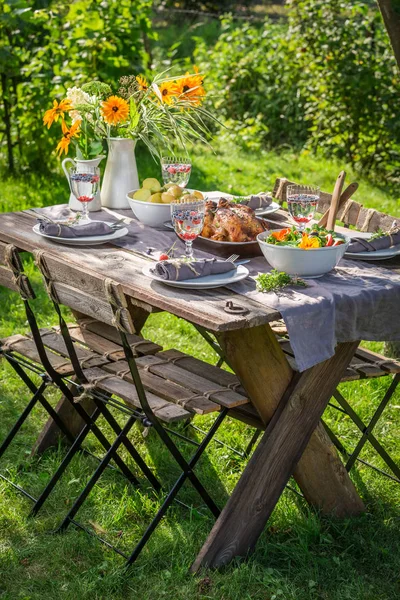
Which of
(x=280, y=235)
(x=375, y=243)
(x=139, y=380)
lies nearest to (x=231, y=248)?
(x=280, y=235)

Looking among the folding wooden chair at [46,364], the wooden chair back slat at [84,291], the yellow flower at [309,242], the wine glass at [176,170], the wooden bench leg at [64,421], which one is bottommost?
the wooden bench leg at [64,421]

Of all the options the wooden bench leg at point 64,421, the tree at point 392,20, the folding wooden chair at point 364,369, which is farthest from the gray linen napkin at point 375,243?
the tree at point 392,20

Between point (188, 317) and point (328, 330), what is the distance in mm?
430

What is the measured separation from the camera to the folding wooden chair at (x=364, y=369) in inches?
127

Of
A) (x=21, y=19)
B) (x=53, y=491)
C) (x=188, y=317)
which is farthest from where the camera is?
(x=21, y=19)

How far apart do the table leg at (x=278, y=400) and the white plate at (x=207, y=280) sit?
0.53ft

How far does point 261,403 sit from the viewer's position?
9.38 ft

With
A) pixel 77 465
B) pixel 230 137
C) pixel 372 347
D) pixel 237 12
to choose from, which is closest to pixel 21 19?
pixel 230 137

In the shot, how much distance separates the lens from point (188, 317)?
8.36 feet

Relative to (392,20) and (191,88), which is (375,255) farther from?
(392,20)

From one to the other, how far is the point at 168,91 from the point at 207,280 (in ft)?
3.91

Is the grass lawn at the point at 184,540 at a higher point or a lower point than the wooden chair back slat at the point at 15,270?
lower

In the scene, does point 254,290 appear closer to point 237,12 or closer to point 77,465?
point 77,465

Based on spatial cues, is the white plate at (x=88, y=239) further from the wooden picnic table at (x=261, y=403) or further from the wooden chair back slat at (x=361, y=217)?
the wooden chair back slat at (x=361, y=217)
